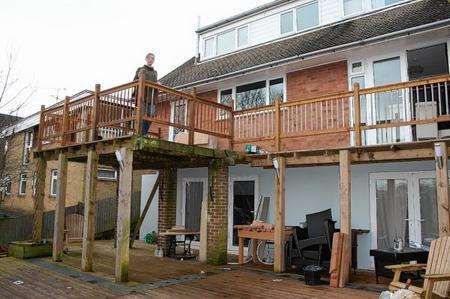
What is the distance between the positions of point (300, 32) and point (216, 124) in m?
5.07

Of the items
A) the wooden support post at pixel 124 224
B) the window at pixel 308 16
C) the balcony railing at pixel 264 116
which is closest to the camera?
the wooden support post at pixel 124 224

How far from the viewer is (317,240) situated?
7867mm

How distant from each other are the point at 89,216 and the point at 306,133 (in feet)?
16.3

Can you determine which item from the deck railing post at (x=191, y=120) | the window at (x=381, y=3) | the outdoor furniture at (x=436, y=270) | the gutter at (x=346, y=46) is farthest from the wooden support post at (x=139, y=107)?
→ the window at (x=381, y=3)

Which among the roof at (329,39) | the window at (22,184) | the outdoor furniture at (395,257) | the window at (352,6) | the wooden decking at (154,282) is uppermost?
the window at (352,6)

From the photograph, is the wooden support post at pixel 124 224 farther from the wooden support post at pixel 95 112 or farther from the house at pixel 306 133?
the wooden support post at pixel 95 112

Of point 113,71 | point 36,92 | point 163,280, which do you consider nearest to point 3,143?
point 36,92

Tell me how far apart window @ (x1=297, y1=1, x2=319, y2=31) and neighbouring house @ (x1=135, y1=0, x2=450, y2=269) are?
0.04 meters

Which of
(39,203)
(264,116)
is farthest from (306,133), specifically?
(39,203)

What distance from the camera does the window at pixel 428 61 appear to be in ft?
30.9

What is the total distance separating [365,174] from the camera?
29.8 ft

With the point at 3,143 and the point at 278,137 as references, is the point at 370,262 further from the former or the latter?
the point at 3,143

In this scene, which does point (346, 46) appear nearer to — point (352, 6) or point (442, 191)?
point (352, 6)

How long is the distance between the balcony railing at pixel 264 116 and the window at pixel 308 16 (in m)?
4.06
